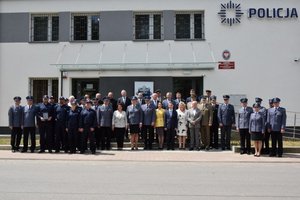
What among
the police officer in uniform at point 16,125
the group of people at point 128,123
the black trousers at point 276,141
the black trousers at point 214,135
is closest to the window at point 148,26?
the group of people at point 128,123

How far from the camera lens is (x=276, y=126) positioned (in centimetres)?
1497

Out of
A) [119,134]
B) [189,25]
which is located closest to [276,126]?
[119,134]

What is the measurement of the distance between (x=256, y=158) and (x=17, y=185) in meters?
8.41

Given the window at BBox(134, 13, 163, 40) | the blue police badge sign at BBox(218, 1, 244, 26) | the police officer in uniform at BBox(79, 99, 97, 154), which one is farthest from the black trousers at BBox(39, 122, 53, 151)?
the blue police badge sign at BBox(218, 1, 244, 26)

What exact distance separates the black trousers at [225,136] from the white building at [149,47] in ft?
18.9

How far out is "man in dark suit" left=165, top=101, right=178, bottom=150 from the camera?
16406mm

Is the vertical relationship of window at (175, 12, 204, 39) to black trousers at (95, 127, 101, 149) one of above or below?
above

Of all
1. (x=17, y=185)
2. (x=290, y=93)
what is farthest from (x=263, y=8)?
(x=17, y=185)

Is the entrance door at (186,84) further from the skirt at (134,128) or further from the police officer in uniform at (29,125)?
the police officer in uniform at (29,125)

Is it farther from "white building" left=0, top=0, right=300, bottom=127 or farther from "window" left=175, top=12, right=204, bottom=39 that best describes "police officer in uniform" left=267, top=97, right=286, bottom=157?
"window" left=175, top=12, right=204, bottom=39

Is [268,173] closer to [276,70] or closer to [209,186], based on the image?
[209,186]

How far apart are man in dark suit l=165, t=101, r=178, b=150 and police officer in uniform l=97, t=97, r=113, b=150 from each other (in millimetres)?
2175

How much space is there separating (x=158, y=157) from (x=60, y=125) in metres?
4.01

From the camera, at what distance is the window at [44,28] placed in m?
23.4
